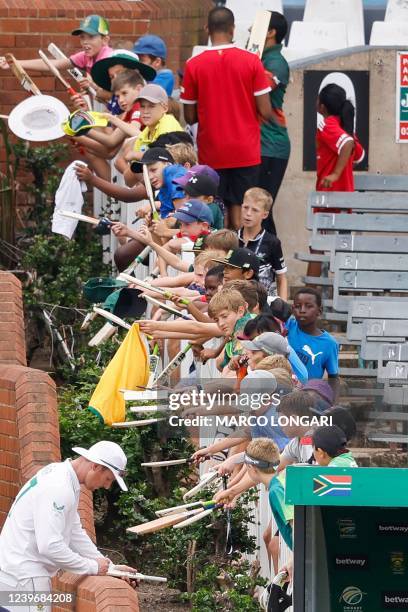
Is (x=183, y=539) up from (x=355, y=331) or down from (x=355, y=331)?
down

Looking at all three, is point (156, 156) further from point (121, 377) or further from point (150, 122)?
point (121, 377)

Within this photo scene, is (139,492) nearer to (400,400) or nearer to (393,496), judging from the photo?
(400,400)

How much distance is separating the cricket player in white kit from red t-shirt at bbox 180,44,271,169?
580 centimetres

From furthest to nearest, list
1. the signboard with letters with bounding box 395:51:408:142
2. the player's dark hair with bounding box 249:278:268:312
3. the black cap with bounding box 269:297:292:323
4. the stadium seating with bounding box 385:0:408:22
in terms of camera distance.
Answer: the stadium seating with bounding box 385:0:408:22, the signboard with letters with bounding box 395:51:408:142, the black cap with bounding box 269:297:292:323, the player's dark hair with bounding box 249:278:268:312

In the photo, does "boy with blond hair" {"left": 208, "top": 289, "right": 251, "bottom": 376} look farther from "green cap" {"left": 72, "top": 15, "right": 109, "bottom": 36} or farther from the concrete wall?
the concrete wall

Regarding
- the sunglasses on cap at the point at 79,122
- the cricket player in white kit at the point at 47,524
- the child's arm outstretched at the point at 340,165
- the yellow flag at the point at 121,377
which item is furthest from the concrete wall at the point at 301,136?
the cricket player in white kit at the point at 47,524

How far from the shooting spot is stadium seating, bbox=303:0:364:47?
59.4 feet

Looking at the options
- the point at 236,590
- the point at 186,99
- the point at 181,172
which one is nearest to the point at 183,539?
the point at 236,590

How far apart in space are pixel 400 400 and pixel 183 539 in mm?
1900

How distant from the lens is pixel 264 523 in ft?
31.6

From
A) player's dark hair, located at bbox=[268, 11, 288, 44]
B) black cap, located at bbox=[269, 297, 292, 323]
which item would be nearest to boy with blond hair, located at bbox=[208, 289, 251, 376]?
black cap, located at bbox=[269, 297, 292, 323]

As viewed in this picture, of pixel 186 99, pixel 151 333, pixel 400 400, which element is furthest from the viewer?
pixel 186 99

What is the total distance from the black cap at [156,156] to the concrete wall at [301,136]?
15.8 feet

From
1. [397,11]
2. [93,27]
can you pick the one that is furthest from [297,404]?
[397,11]
